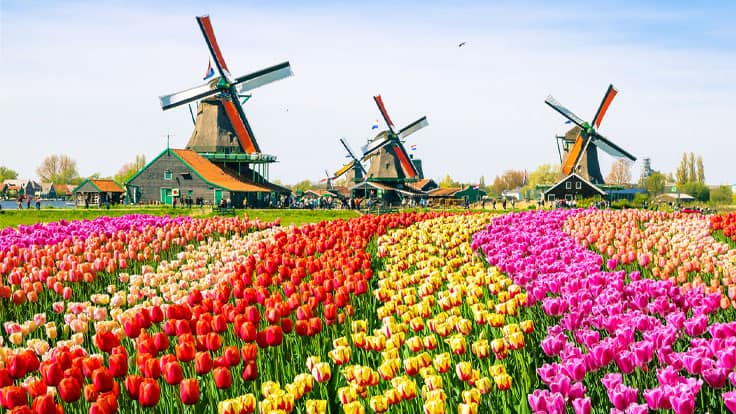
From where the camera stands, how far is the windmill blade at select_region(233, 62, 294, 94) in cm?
4700

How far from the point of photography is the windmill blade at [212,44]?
157 ft

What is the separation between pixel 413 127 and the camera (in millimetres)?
67562

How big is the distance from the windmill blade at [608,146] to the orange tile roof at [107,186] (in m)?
43.9

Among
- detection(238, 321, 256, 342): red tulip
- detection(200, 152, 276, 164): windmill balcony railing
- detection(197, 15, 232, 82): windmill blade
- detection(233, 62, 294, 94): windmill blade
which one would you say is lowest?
detection(238, 321, 256, 342): red tulip

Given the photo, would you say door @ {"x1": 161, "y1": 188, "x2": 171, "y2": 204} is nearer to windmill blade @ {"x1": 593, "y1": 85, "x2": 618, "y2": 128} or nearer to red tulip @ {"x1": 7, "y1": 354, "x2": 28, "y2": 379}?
windmill blade @ {"x1": 593, "y1": 85, "x2": 618, "y2": 128}

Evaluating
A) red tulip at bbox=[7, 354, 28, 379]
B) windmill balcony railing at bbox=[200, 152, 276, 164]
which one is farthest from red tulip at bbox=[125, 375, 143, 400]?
windmill balcony railing at bbox=[200, 152, 276, 164]

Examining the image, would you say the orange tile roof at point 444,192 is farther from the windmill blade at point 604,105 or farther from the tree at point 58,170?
the tree at point 58,170

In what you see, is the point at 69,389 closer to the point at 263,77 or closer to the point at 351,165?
the point at 263,77

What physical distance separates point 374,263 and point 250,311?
487 centimetres

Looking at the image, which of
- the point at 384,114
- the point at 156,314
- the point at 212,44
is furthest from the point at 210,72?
the point at 156,314

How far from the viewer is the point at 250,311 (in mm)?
5383

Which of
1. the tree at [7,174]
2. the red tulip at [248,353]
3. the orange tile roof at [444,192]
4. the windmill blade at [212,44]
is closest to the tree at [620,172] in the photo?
the orange tile roof at [444,192]

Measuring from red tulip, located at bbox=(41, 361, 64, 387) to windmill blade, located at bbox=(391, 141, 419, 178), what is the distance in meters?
64.2

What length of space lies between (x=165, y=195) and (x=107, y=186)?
14.6m
